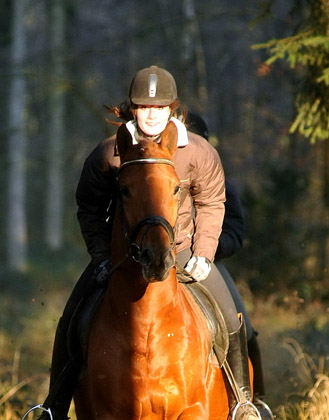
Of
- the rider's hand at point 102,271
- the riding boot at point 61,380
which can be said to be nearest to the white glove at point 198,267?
the rider's hand at point 102,271

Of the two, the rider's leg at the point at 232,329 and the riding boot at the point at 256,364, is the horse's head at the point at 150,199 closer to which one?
the rider's leg at the point at 232,329

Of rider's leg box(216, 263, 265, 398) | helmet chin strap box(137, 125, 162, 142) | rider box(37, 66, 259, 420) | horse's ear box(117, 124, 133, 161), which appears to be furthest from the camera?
rider's leg box(216, 263, 265, 398)

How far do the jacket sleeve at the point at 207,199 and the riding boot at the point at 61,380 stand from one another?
4.03 ft

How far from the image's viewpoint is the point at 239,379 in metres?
Result: 5.94

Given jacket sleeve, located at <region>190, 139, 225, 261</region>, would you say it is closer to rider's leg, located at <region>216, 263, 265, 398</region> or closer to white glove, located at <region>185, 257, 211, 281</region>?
white glove, located at <region>185, 257, 211, 281</region>

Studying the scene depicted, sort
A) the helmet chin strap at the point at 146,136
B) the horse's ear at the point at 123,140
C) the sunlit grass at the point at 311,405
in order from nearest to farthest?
the horse's ear at the point at 123,140 < the helmet chin strap at the point at 146,136 < the sunlit grass at the point at 311,405

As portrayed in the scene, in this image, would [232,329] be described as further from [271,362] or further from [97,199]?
[271,362]

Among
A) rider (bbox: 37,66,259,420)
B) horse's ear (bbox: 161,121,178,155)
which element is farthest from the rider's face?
horse's ear (bbox: 161,121,178,155)

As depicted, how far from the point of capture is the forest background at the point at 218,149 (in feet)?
29.4

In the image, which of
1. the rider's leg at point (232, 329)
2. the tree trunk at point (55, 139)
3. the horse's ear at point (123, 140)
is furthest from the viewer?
the tree trunk at point (55, 139)

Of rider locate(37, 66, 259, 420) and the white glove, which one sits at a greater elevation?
rider locate(37, 66, 259, 420)

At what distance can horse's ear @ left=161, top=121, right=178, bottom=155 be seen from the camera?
5.00m

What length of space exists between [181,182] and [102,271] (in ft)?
2.64

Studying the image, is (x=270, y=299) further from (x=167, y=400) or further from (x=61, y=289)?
(x=167, y=400)
